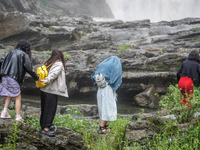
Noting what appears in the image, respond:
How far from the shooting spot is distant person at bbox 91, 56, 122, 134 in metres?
4.35

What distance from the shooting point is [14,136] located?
297 centimetres

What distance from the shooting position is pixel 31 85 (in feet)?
32.9

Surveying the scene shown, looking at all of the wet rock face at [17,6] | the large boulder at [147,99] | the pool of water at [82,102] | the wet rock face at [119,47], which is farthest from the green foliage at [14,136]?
the wet rock face at [17,6]

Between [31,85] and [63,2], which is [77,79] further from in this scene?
[63,2]

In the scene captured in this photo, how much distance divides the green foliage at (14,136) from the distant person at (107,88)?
185cm

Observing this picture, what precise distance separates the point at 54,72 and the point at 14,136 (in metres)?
1.39

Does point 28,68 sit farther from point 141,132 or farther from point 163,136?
point 163,136

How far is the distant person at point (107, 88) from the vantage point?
4.35 meters

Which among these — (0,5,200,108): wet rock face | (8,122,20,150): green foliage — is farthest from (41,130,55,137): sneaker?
(0,5,200,108): wet rock face

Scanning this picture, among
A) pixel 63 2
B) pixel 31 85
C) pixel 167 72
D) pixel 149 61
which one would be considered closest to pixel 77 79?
pixel 31 85

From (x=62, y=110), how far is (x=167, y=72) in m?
5.53

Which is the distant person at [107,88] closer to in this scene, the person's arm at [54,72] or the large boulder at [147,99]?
the person's arm at [54,72]

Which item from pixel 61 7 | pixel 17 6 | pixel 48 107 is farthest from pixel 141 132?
pixel 61 7

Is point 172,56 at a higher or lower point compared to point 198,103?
higher
